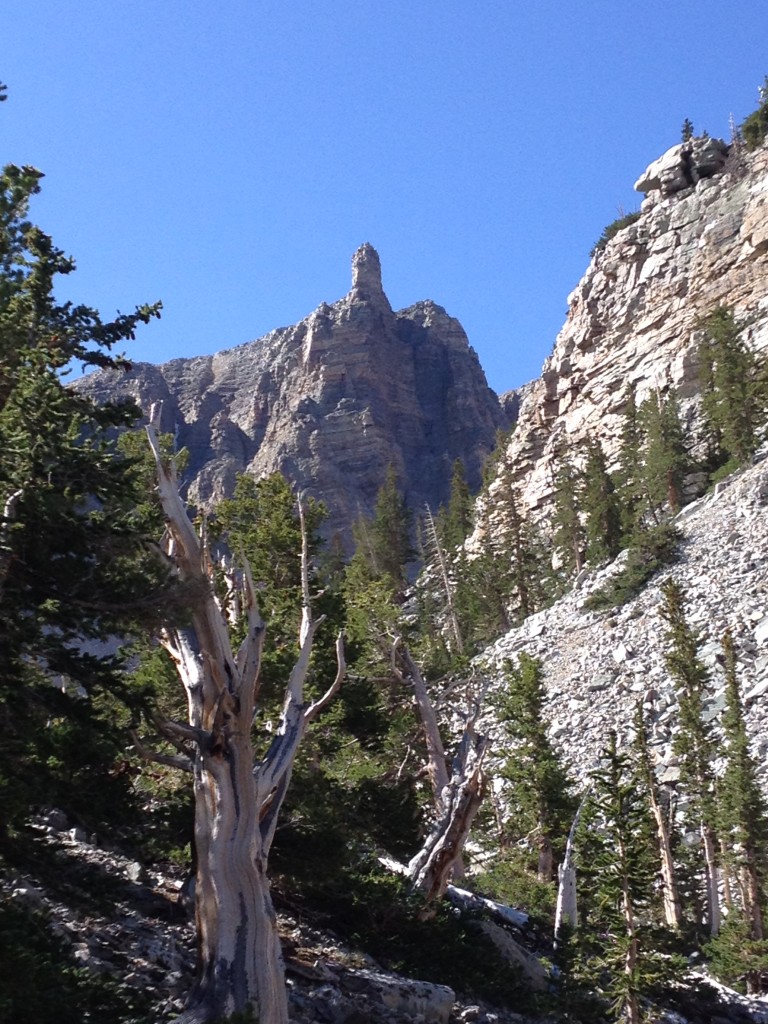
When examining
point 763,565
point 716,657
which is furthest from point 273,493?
point 763,565

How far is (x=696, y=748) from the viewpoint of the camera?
27.4 m

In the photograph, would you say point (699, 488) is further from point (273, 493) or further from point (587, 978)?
point (587, 978)

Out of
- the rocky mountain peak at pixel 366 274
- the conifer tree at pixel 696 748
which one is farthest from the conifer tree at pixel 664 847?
the rocky mountain peak at pixel 366 274

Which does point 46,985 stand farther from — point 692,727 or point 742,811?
point 692,727

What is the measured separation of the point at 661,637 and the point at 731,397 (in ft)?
63.2

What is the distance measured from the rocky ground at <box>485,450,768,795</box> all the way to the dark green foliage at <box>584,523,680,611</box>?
0.58m

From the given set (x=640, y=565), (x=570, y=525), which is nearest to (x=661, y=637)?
(x=640, y=565)

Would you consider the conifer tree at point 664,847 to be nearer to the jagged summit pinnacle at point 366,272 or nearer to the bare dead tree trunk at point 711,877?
the bare dead tree trunk at point 711,877

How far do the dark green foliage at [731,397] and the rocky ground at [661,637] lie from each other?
1.70 metres

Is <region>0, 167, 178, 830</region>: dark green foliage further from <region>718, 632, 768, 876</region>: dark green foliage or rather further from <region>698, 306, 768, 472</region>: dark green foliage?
<region>698, 306, 768, 472</region>: dark green foliage

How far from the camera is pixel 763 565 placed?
1494 inches

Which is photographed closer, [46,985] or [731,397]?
[46,985]

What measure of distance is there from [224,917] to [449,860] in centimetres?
538

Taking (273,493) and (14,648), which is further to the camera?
(273,493)
